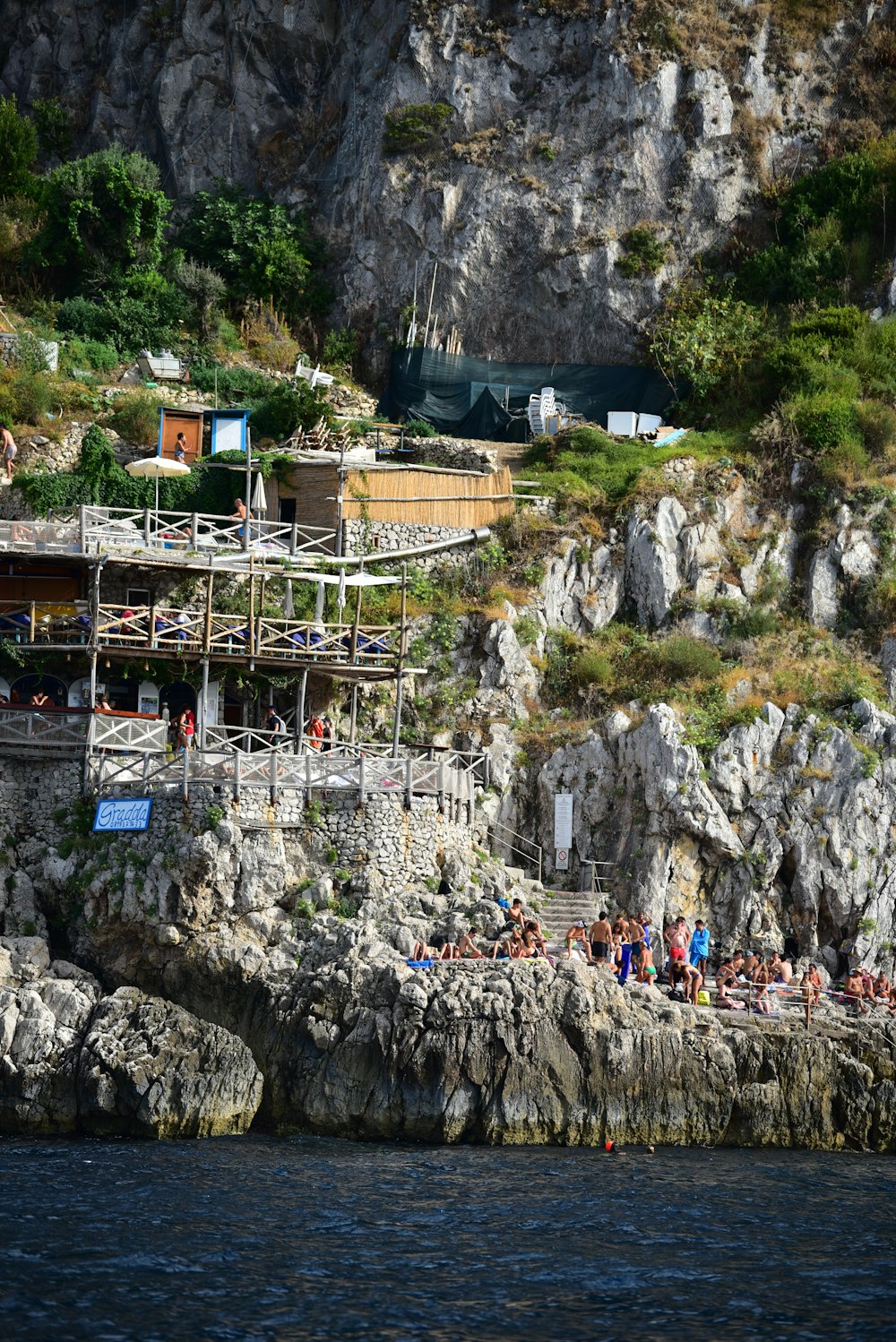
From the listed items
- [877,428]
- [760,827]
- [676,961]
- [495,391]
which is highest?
[495,391]

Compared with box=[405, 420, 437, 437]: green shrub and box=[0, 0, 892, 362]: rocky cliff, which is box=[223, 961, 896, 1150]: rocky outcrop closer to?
box=[405, 420, 437, 437]: green shrub

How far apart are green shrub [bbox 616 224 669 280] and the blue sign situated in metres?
22.0

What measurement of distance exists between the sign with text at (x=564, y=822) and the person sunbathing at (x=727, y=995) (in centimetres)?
518

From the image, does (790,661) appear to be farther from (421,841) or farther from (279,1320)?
(279,1320)

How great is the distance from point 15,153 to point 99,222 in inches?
191

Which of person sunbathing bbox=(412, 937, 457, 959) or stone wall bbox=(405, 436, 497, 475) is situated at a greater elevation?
stone wall bbox=(405, 436, 497, 475)

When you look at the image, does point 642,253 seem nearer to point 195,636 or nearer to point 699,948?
point 195,636

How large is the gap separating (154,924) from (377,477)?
1341 centimetres

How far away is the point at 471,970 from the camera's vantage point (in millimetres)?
28109

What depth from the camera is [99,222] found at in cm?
4606

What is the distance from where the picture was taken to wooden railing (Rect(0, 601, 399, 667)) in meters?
33.4

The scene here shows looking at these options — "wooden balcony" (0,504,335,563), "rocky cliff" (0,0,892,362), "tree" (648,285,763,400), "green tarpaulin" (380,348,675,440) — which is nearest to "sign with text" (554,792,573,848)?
"wooden balcony" (0,504,335,563)

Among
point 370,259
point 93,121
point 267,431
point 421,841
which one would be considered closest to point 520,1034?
point 421,841

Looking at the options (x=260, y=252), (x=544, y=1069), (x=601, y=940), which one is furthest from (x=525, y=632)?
(x=260, y=252)
